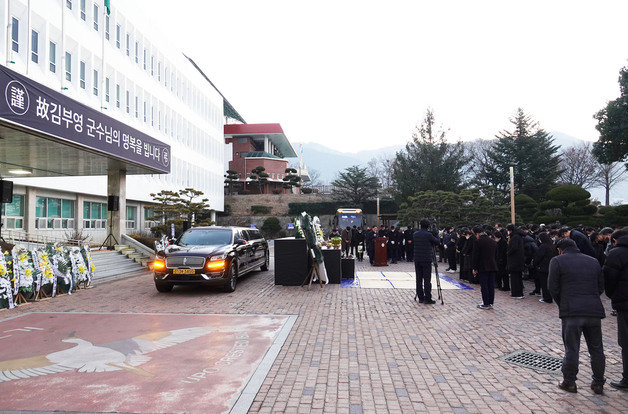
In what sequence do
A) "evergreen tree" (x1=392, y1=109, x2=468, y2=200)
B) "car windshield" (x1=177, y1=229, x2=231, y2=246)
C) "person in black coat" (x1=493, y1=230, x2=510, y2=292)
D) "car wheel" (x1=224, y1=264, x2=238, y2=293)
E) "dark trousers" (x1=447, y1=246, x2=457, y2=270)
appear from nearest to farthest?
"car wheel" (x1=224, y1=264, x2=238, y2=293) → "person in black coat" (x1=493, y1=230, x2=510, y2=292) → "car windshield" (x1=177, y1=229, x2=231, y2=246) → "dark trousers" (x1=447, y1=246, x2=457, y2=270) → "evergreen tree" (x1=392, y1=109, x2=468, y2=200)

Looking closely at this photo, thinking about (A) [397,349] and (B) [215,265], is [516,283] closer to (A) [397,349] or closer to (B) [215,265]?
(A) [397,349]

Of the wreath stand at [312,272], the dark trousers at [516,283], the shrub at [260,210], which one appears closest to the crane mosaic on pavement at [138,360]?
the wreath stand at [312,272]

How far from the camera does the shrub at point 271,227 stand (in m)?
49.2

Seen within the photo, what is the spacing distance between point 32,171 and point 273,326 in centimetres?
1562

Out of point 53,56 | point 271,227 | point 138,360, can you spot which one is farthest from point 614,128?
point 271,227

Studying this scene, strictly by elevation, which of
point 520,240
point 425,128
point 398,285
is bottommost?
point 398,285

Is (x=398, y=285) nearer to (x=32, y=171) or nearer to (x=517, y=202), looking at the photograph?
(x=32, y=171)

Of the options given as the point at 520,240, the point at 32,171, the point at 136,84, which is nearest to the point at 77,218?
the point at 32,171

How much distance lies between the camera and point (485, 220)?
25.3 m

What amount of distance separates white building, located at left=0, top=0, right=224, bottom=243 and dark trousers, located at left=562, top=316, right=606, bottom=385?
1312 centimetres

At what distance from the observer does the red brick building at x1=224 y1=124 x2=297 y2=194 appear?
197ft

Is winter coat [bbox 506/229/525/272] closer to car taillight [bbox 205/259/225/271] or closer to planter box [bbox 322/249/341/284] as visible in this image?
planter box [bbox 322/249/341/284]

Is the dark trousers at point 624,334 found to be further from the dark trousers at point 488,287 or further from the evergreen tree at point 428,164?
the evergreen tree at point 428,164


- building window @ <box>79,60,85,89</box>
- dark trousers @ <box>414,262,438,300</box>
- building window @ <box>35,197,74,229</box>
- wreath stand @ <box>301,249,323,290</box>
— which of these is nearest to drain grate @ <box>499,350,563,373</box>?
dark trousers @ <box>414,262,438,300</box>
